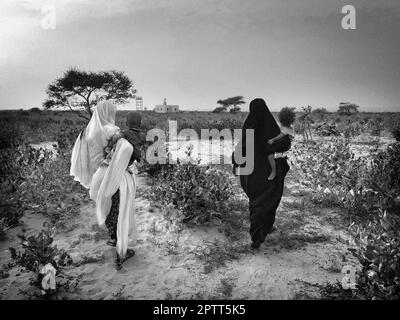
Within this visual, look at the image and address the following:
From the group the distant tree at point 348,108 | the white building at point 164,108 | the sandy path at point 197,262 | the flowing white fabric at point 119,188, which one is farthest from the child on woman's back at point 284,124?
the white building at point 164,108

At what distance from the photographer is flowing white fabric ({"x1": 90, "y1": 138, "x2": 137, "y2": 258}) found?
3.51m

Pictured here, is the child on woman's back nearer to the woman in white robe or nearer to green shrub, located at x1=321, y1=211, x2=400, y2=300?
green shrub, located at x1=321, y1=211, x2=400, y2=300

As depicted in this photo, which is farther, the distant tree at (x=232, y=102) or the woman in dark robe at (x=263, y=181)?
the distant tree at (x=232, y=102)

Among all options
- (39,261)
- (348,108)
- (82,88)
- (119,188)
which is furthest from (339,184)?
(348,108)

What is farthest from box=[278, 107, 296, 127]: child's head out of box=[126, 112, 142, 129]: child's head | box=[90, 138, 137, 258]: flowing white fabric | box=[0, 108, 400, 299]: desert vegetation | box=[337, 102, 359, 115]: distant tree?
box=[337, 102, 359, 115]: distant tree

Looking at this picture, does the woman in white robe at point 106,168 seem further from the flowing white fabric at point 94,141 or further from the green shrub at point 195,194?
the green shrub at point 195,194

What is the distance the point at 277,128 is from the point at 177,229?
74.6 inches

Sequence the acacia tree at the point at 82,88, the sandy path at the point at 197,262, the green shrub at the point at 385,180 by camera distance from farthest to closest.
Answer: the acacia tree at the point at 82,88
the green shrub at the point at 385,180
the sandy path at the point at 197,262

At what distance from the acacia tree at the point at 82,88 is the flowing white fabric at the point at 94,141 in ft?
39.3

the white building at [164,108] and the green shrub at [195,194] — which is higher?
the white building at [164,108]

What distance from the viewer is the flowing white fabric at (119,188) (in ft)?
11.5

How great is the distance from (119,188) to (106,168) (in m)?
0.28
